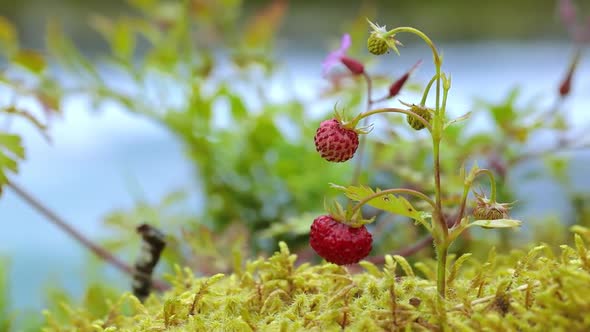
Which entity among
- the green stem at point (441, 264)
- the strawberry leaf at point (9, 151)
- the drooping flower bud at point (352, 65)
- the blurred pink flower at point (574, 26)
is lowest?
the green stem at point (441, 264)

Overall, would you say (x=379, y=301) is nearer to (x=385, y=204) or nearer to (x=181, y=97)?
(x=385, y=204)

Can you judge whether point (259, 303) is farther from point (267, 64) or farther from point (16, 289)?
point (16, 289)

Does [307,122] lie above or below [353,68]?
above

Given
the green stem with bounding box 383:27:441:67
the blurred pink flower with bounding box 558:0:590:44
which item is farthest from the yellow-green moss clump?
the blurred pink flower with bounding box 558:0:590:44

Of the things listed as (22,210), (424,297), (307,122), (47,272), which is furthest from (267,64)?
(22,210)

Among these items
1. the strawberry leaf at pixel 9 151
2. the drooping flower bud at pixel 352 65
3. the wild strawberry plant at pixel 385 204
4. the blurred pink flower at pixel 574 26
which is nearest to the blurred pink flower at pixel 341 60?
the drooping flower bud at pixel 352 65

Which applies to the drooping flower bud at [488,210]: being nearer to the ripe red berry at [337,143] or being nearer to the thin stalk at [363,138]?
the ripe red berry at [337,143]

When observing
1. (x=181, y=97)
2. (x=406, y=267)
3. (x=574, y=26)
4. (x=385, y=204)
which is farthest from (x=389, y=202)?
(x=181, y=97)
